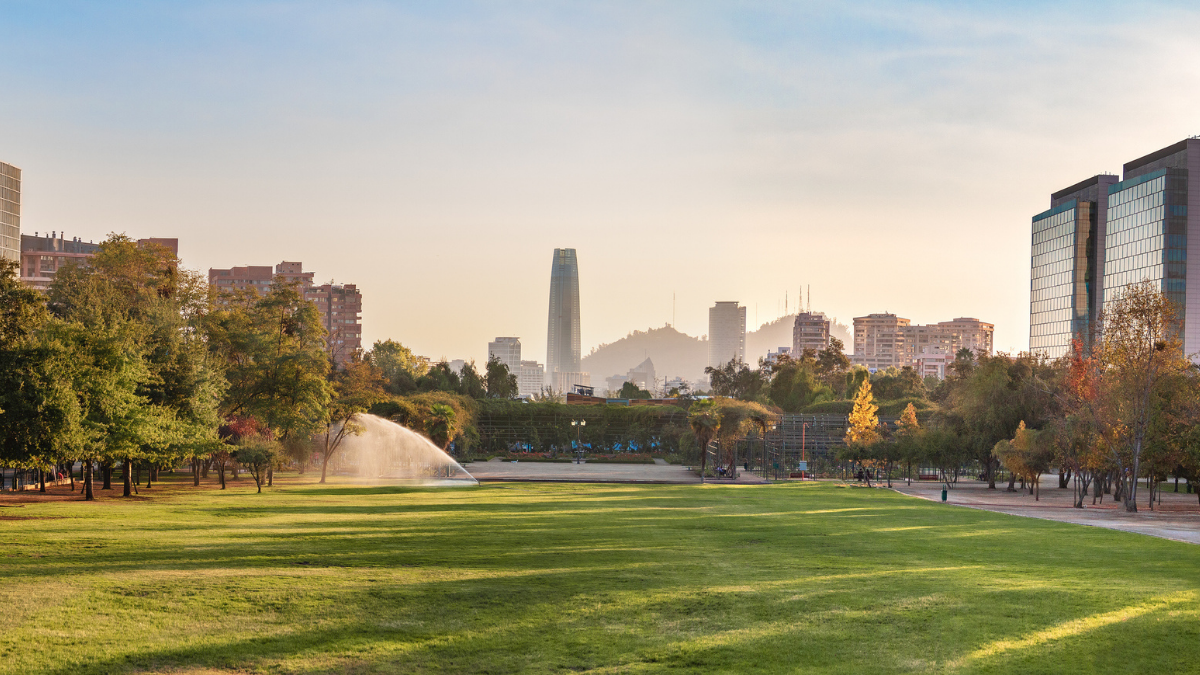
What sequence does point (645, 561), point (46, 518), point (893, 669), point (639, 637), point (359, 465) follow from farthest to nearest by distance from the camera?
point (359, 465) → point (46, 518) → point (645, 561) → point (639, 637) → point (893, 669)

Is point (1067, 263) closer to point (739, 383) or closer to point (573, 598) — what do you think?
point (739, 383)

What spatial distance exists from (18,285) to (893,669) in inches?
1488

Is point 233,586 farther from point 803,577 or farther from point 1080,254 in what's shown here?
point 1080,254

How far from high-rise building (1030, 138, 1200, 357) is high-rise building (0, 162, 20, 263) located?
16386cm

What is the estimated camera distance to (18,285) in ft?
120

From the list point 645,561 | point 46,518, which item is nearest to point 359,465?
point 46,518

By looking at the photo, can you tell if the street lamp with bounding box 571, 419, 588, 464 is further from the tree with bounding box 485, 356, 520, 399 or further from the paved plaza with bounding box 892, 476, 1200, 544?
the paved plaza with bounding box 892, 476, 1200, 544

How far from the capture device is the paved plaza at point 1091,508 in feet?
112

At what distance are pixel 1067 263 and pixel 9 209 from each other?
7280 inches

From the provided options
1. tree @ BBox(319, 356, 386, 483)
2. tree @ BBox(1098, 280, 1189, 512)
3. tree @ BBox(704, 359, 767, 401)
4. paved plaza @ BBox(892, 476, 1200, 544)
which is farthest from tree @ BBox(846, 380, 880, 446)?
tree @ BBox(704, 359, 767, 401)

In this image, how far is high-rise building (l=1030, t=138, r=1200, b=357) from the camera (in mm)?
130500

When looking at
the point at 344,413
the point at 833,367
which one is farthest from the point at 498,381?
the point at 344,413

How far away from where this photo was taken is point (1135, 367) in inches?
1833

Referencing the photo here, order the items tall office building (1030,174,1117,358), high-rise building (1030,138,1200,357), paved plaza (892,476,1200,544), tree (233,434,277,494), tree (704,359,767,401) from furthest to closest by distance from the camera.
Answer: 1. tall office building (1030,174,1117,358)
2. tree (704,359,767,401)
3. high-rise building (1030,138,1200,357)
4. tree (233,434,277,494)
5. paved plaza (892,476,1200,544)
